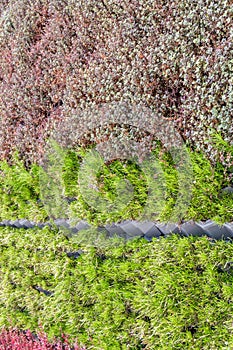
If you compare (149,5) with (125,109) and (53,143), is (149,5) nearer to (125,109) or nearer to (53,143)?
(125,109)

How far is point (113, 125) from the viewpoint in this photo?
3879 mm

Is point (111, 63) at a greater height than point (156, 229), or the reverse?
point (111, 63)

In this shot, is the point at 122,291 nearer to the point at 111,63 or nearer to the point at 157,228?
the point at 157,228

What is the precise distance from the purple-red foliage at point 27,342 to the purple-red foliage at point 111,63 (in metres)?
1.67

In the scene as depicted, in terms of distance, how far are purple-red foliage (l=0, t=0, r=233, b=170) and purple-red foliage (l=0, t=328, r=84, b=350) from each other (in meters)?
1.67

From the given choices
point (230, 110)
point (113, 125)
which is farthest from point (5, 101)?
point (230, 110)

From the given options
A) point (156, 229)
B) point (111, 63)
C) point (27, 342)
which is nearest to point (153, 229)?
point (156, 229)

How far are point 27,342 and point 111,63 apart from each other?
263 cm

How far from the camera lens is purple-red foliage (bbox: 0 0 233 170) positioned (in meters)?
3.34

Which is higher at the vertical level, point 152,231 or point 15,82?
point 15,82

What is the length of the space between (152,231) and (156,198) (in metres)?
0.26

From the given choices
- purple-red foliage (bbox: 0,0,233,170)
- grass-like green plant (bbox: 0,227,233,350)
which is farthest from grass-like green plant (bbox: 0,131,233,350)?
purple-red foliage (bbox: 0,0,233,170)

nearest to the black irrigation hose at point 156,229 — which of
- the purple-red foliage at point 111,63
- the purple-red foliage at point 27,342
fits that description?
the purple-red foliage at point 111,63

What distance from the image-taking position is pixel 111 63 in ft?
13.0
